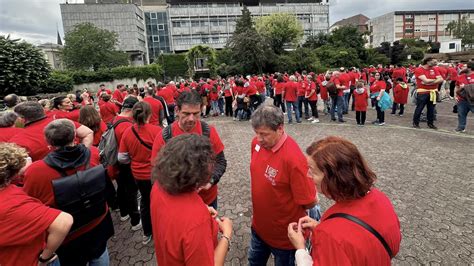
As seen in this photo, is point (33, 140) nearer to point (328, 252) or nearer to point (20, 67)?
point (328, 252)

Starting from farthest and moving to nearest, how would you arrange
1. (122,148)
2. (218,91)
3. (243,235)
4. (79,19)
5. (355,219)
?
(79,19), (218,91), (243,235), (122,148), (355,219)

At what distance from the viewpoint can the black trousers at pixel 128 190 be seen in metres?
4.12

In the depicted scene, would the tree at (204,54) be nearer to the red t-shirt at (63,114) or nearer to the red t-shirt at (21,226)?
the red t-shirt at (63,114)

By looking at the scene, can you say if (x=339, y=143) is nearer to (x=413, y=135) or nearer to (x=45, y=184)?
(x=45, y=184)

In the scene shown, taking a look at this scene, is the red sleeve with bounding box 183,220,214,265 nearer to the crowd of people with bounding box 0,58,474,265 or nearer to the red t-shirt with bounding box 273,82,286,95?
the crowd of people with bounding box 0,58,474,265

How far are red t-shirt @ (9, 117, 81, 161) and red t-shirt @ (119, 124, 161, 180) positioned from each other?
913 millimetres

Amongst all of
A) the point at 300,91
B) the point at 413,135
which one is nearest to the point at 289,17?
the point at 300,91

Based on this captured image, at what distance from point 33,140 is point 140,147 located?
4.15ft

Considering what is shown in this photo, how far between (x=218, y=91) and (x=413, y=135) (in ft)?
31.0

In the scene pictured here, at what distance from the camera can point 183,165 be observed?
59.7 inches

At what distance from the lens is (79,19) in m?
62.5

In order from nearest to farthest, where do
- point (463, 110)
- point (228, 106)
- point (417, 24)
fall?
point (463, 110) → point (228, 106) → point (417, 24)

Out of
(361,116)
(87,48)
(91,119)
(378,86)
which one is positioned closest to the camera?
(91,119)

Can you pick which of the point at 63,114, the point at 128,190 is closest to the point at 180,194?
the point at 128,190
